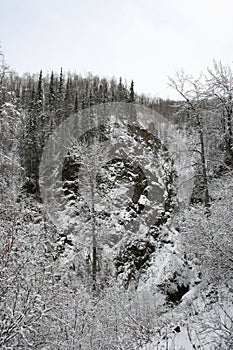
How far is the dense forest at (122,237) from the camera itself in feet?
19.8

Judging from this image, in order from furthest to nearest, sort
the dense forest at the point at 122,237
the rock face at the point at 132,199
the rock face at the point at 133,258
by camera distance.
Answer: the rock face at the point at 132,199
the rock face at the point at 133,258
the dense forest at the point at 122,237

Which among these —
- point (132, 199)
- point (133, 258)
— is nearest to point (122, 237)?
point (133, 258)

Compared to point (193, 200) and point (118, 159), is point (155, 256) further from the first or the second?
point (118, 159)

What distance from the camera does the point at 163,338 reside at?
8.01 m

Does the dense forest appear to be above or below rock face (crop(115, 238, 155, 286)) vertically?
above

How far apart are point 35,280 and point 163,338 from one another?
3.80 metres

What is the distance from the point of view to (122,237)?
71.3ft

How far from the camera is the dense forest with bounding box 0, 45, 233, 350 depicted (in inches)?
238

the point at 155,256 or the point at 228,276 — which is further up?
the point at 228,276

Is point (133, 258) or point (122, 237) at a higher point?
point (122, 237)

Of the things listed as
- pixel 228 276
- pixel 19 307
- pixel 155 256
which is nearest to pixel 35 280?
pixel 19 307

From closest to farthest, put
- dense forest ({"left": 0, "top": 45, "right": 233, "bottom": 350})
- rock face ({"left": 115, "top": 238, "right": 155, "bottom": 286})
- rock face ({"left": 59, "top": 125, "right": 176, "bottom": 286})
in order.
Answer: dense forest ({"left": 0, "top": 45, "right": 233, "bottom": 350})
rock face ({"left": 115, "top": 238, "right": 155, "bottom": 286})
rock face ({"left": 59, "top": 125, "right": 176, "bottom": 286})

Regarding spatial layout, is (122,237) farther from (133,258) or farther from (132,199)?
(132,199)

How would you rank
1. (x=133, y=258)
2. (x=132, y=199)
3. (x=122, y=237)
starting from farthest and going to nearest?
(x=132, y=199) → (x=122, y=237) → (x=133, y=258)
